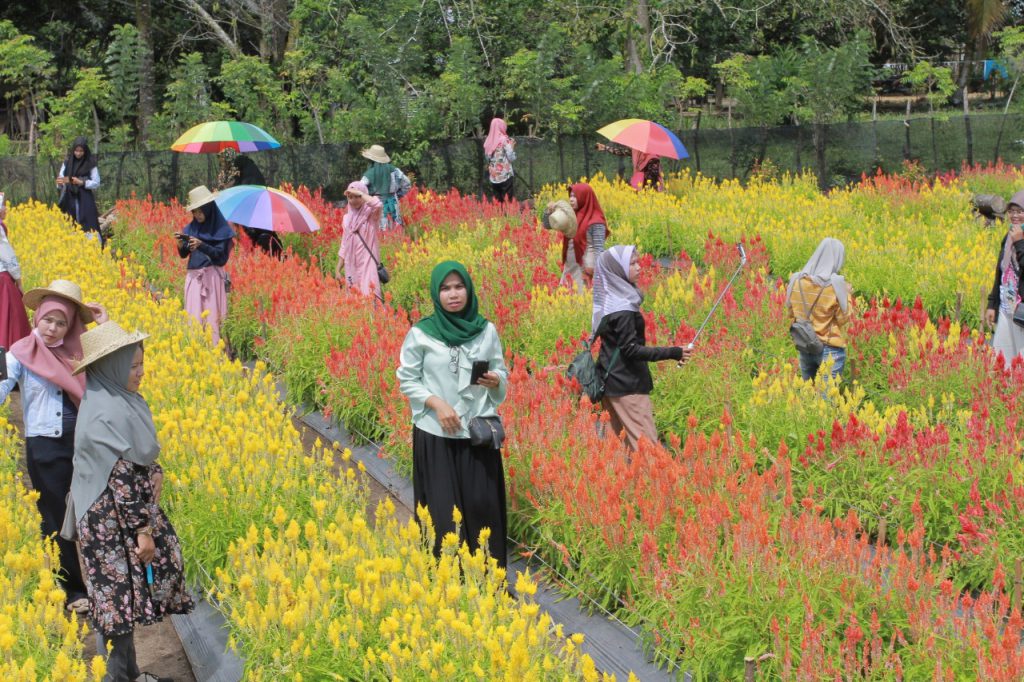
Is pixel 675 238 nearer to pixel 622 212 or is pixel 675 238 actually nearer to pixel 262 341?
pixel 622 212

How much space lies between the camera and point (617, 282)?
6270mm

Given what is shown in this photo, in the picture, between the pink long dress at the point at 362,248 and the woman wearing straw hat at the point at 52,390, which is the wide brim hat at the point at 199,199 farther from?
the woman wearing straw hat at the point at 52,390

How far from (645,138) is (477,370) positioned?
36.0 ft

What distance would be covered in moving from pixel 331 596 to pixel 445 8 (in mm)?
22002

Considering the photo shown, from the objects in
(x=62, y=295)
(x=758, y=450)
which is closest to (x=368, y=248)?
(x=758, y=450)

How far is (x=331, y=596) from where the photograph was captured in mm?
4340

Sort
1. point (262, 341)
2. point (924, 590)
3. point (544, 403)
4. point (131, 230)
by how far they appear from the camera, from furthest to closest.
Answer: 1. point (131, 230)
2. point (262, 341)
3. point (544, 403)
4. point (924, 590)

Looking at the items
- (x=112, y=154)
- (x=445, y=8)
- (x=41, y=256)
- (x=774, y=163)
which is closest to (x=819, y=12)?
(x=774, y=163)

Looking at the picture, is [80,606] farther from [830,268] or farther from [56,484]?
[830,268]

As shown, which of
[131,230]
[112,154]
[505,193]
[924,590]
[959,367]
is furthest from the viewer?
[112,154]

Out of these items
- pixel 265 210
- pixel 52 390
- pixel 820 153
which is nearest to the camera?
pixel 52 390

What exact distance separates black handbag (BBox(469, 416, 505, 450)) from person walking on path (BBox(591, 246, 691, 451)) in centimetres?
135

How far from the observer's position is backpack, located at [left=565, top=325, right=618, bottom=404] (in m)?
6.30

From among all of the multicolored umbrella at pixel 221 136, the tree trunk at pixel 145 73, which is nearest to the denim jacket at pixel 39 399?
the multicolored umbrella at pixel 221 136
